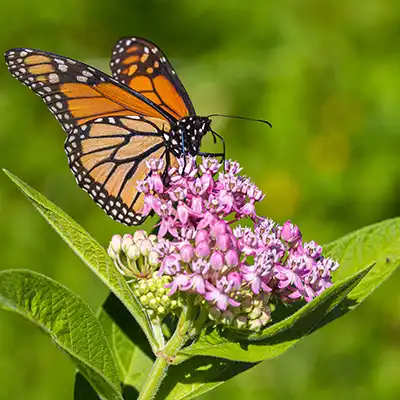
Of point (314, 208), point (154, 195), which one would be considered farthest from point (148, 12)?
point (154, 195)

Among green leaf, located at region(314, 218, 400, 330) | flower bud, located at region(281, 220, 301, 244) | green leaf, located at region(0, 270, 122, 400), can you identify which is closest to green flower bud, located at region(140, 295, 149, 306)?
green leaf, located at region(0, 270, 122, 400)

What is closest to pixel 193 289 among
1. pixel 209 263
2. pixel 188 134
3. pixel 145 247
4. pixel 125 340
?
pixel 209 263

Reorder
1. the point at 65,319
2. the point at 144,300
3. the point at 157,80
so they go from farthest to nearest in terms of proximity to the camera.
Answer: the point at 157,80 < the point at 144,300 < the point at 65,319

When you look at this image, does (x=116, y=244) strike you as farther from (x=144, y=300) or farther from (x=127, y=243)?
(x=144, y=300)

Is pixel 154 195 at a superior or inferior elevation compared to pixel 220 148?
inferior

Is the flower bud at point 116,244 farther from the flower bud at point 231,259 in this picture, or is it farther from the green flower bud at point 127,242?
the flower bud at point 231,259

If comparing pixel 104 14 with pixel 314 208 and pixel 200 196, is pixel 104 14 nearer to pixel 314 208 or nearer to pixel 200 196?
pixel 314 208

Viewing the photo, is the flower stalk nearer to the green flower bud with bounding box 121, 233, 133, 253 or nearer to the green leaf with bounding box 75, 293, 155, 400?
the green flower bud with bounding box 121, 233, 133, 253

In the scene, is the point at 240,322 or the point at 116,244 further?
the point at 116,244
